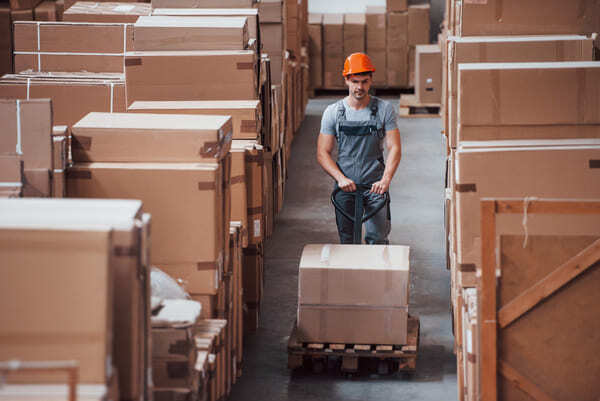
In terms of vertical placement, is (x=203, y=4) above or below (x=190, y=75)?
above

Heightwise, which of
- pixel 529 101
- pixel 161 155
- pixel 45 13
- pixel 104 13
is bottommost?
pixel 161 155

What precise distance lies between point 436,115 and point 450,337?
9801 millimetres

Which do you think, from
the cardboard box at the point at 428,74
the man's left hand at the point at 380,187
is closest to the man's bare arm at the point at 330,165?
the man's left hand at the point at 380,187

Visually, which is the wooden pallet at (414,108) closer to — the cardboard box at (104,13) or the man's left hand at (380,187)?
the cardboard box at (104,13)

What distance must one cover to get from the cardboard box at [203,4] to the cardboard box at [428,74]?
7601 mm

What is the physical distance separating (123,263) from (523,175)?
2.48 metres

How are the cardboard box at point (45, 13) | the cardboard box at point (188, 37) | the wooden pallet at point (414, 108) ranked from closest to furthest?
the cardboard box at point (188, 37)
the cardboard box at point (45, 13)
the wooden pallet at point (414, 108)

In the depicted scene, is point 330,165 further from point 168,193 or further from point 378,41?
point 378,41

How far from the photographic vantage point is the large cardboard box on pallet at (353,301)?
17.3ft

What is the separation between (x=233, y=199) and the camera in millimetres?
5594

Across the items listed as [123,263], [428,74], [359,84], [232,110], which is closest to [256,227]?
[232,110]

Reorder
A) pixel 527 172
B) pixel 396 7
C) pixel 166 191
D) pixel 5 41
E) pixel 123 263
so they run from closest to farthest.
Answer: pixel 123 263
pixel 166 191
pixel 527 172
pixel 5 41
pixel 396 7

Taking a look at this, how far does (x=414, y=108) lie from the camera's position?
52.1 ft

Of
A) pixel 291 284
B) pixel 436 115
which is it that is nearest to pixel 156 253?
pixel 291 284
